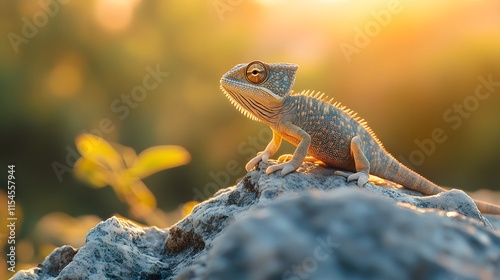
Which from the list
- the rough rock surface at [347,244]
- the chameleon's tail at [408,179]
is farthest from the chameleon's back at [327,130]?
the rough rock surface at [347,244]

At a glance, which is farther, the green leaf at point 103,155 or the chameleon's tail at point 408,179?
the green leaf at point 103,155

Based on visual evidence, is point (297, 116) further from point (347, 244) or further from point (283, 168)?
point (347, 244)

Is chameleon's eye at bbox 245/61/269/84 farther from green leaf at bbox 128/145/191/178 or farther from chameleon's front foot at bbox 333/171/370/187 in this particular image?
green leaf at bbox 128/145/191/178

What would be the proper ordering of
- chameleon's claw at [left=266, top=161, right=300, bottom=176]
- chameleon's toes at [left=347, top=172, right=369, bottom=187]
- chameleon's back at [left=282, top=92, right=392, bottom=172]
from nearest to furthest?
chameleon's claw at [left=266, top=161, right=300, bottom=176], chameleon's toes at [left=347, top=172, right=369, bottom=187], chameleon's back at [left=282, top=92, right=392, bottom=172]

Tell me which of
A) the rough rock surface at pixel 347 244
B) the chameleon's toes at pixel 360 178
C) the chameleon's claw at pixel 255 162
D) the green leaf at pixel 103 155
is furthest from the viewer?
the green leaf at pixel 103 155

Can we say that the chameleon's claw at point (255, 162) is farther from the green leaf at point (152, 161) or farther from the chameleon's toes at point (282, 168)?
the green leaf at point (152, 161)

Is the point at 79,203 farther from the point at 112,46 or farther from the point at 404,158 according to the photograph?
the point at 404,158

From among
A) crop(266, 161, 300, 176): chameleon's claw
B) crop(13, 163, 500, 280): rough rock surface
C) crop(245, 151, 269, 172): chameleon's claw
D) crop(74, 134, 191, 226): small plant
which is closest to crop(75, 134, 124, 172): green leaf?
crop(74, 134, 191, 226): small plant
